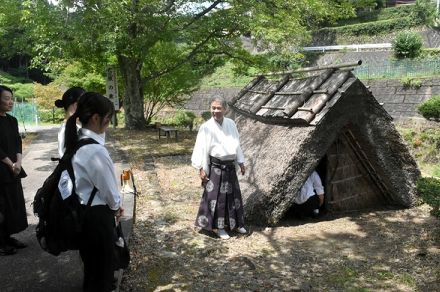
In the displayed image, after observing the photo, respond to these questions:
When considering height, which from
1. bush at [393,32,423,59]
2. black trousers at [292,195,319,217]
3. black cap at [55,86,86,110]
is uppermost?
bush at [393,32,423,59]

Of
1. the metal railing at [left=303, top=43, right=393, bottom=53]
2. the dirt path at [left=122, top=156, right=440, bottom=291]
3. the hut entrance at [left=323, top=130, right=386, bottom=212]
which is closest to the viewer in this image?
the dirt path at [left=122, top=156, right=440, bottom=291]

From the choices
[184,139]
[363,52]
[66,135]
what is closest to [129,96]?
[184,139]

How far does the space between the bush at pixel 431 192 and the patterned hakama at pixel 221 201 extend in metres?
2.34

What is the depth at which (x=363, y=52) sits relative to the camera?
2642 centimetres

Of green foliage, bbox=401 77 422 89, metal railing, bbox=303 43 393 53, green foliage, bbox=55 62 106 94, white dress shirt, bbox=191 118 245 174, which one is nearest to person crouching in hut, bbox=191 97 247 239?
white dress shirt, bbox=191 118 245 174

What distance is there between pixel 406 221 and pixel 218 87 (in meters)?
22.6

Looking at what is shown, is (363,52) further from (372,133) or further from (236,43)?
(372,133)

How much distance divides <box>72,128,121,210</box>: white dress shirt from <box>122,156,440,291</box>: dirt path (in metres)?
1.44

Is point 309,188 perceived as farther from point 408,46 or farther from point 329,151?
point 408,46

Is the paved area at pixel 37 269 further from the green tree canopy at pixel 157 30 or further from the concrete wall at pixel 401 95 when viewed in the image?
the concrete wall at pixel 401 95

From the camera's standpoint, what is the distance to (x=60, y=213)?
9.32ft

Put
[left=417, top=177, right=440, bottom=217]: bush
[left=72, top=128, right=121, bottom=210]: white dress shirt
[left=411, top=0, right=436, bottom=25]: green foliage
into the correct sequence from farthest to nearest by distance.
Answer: [left=411, top=0, right=436, bottom=25]: green foliage < [left=417, top=177, right=440, bottom=217]: bush < [left=72, top=128, right=121, bottom=210]: white dress shirt

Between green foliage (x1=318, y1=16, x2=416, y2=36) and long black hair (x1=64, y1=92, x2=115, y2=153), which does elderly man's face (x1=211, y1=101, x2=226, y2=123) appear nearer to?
long black hair (x1=64, y1=92, x2=115, y2=153)

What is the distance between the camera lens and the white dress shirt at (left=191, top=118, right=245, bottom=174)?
5.05m
